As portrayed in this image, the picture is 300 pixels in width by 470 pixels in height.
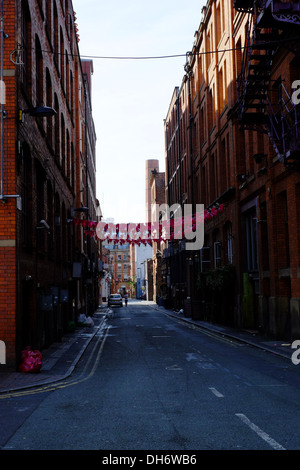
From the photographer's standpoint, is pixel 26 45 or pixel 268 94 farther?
pixel 268 94

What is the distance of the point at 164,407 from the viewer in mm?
9031

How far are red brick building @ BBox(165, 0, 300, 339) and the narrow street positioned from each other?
5.78 metres

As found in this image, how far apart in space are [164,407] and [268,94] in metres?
15.3

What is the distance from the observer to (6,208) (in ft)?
44.2

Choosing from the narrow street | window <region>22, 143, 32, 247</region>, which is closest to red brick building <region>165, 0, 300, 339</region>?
the narrow street

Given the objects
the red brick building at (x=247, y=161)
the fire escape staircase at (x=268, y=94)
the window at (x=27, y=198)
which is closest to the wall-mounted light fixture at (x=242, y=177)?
the red brick building at (x=247, y=161)

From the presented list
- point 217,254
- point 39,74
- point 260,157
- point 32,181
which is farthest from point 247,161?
point 32,181

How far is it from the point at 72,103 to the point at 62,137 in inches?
271

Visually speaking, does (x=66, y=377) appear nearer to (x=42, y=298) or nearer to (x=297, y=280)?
(x=42, y=298)

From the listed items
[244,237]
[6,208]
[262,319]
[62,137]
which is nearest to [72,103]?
[62,137]

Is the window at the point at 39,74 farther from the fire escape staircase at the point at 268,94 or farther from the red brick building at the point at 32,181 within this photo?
the fire escape staircase at the point at 268,94

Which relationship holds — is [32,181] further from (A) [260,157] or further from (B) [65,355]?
(A) [260,157]

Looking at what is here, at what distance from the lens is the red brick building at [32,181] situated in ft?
44.3

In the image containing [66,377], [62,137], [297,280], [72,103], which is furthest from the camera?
[72,103]
